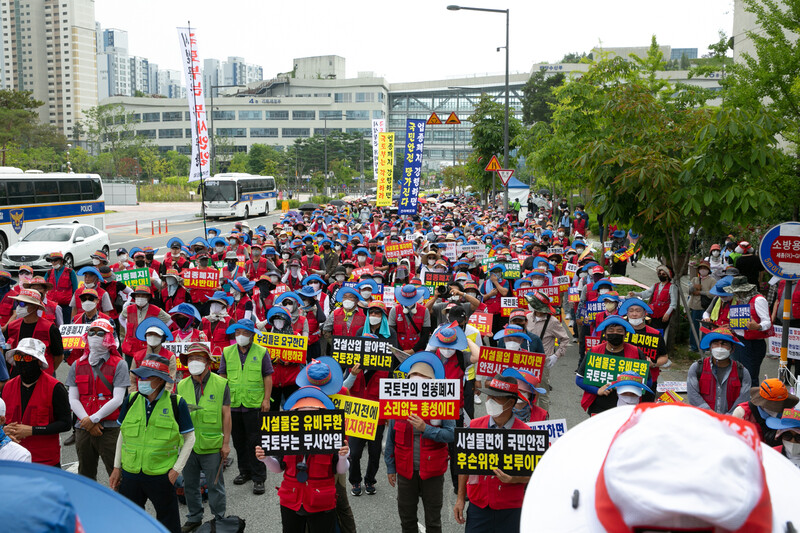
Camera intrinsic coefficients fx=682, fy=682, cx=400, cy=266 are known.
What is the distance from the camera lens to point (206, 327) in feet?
29.5

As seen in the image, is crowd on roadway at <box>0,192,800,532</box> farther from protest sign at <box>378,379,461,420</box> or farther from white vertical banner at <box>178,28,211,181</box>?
white vertical banner at <box>178,28,211,181</box>

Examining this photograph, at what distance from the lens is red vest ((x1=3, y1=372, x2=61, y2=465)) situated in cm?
610

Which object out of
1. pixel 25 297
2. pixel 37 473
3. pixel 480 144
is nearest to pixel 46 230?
pixel 25 297

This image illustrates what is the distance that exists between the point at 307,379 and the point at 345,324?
10.3 feet

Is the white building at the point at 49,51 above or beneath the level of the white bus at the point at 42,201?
above

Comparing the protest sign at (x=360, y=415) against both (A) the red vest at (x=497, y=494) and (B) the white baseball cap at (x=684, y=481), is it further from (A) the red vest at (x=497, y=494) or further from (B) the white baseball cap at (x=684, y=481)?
(B) the white baseball cap at (x=684, y=481)

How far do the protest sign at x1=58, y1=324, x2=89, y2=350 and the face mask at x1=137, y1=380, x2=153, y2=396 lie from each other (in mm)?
2929

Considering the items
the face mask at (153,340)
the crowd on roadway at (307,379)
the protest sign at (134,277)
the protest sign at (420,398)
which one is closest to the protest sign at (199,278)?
the crowd on roadway at (307,379)

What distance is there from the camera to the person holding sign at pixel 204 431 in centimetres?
654

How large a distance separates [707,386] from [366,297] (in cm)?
480

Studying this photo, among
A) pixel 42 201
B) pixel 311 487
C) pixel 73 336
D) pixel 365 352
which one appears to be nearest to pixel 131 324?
pixel 73 336

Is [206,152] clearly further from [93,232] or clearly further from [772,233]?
[772,233]

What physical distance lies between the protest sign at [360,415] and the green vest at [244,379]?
1547mm

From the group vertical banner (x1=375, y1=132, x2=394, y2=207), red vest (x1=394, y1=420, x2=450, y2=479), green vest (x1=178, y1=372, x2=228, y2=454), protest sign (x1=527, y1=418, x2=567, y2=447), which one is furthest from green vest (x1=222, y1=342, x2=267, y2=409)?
vertical banner (x1=375, y1=132, x2=394, y2=207)
